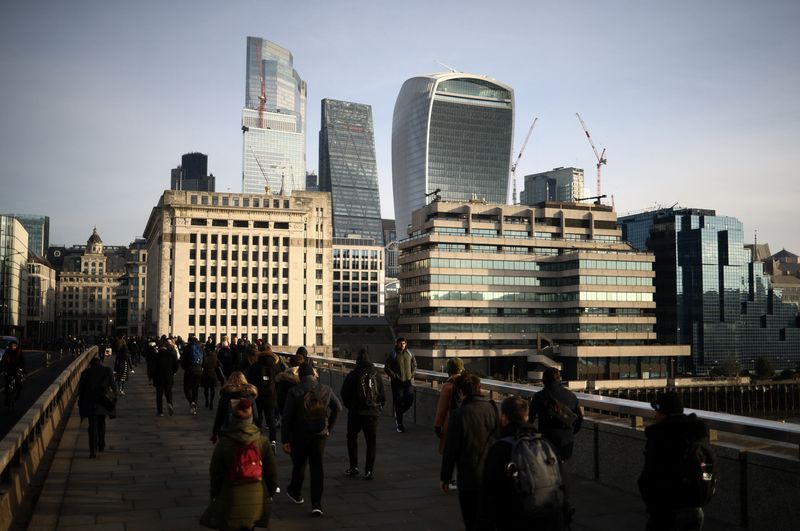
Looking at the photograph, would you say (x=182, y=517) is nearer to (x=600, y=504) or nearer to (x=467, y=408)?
(x=467, y=408)

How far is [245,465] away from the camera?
24.2 ft

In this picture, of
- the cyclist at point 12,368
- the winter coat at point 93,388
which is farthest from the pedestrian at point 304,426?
the cyclist at point 12,368

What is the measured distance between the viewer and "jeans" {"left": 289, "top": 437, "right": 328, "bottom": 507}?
34.9 ft

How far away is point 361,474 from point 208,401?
13420 millimetres

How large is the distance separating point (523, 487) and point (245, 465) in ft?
9.19

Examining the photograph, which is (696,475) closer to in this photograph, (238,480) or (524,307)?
(238,480)

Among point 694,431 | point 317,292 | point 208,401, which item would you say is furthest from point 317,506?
point 317,292

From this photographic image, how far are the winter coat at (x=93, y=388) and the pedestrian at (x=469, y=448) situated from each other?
9851mm

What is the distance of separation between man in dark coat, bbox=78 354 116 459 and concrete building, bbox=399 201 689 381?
110550 millimetres

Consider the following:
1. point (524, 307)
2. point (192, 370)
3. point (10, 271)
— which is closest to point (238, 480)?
point (192, 370)

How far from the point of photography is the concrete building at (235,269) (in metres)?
134

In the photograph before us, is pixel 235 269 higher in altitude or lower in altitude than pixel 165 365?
higher

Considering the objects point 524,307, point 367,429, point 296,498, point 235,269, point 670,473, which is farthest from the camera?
point 235,269

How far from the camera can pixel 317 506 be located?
10.7 m
